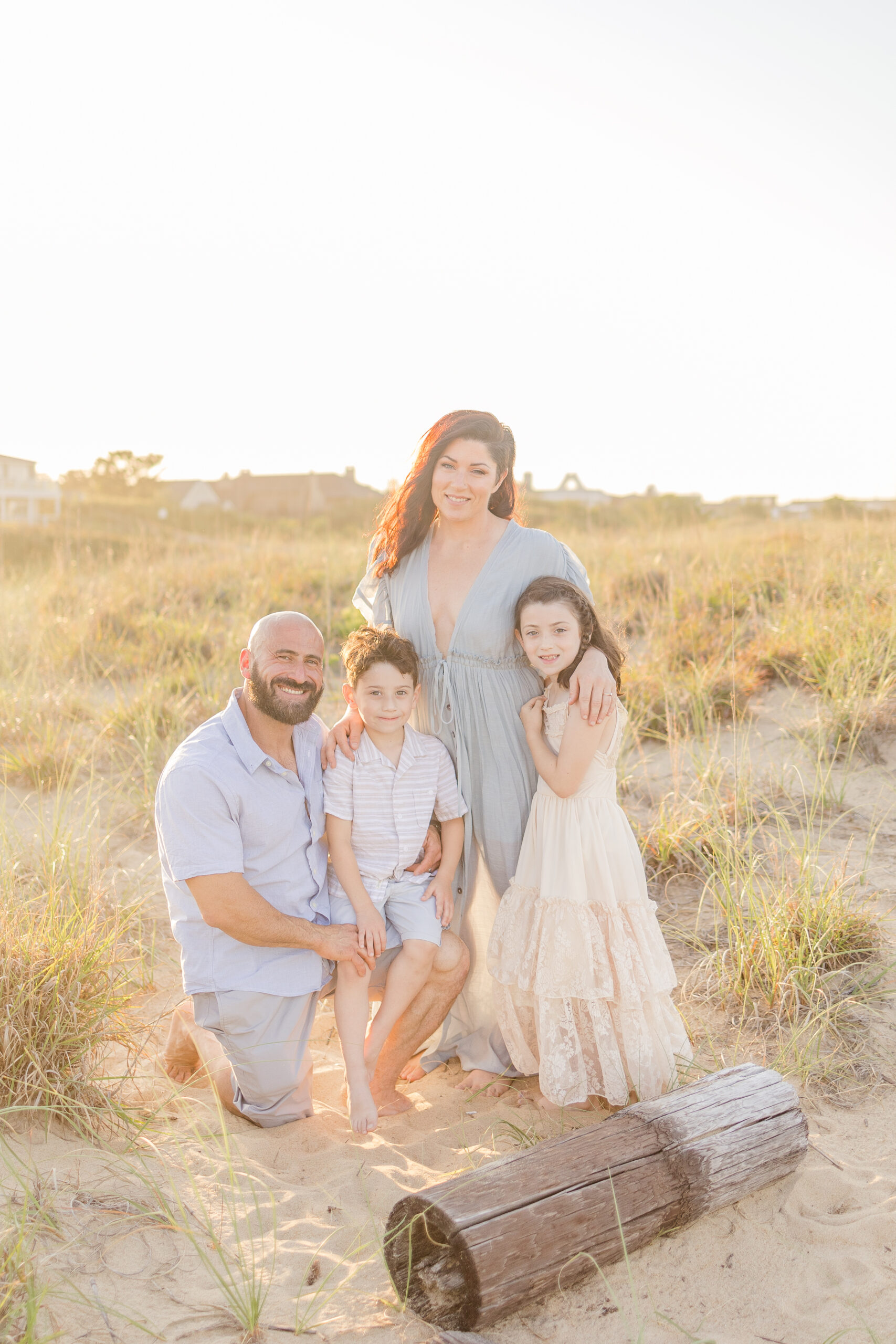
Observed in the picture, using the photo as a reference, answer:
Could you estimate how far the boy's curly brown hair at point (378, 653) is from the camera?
3195 mm

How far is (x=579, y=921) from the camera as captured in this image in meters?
2.98

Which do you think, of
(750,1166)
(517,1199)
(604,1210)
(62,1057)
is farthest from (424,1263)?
(62,1057)

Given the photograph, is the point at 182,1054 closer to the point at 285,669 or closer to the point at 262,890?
the point at 262,890

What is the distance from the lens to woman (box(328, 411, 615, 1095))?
3363 mm

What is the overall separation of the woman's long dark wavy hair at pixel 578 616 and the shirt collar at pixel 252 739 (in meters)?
0.73

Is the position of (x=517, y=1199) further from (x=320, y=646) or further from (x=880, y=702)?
(x=880, y=702)

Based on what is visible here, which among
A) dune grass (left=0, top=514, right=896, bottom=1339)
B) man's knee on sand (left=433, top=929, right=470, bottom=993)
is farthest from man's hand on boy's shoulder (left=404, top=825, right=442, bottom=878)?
dune grass (left=0, top=514, right=896, bottom=1339)

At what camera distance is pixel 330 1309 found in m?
2.28

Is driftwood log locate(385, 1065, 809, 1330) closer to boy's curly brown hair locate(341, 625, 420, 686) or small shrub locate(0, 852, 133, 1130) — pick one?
small shrub locate(0, 852, 133, 1130)

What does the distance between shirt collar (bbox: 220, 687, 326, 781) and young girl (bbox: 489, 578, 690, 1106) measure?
706mm

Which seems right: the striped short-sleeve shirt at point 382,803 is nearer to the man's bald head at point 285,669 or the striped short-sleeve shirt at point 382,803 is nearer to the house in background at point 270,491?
the man's bald head at point 285,669

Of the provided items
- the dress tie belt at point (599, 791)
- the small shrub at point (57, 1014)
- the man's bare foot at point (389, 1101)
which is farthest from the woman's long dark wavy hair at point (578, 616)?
the small shrub at point (57, 1014)

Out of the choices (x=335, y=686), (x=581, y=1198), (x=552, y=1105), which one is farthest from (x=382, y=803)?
(x=335, y=686)

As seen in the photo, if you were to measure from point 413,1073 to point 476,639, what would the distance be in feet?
5.29
